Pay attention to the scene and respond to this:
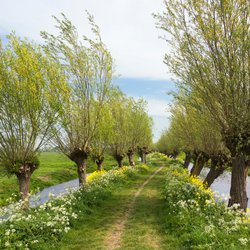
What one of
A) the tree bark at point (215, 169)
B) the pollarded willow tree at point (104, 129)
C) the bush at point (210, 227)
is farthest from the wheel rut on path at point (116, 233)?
the tree bark at point (215, 169)

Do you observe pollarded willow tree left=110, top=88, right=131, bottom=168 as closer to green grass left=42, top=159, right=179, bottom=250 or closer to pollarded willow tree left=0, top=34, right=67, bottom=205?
green grass left=42, top=159, right=179, bottom=250

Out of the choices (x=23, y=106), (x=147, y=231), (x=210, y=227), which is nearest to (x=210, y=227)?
(x=210, y=227)

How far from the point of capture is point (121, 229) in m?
13.4

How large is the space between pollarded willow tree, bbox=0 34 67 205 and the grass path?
4388 mm

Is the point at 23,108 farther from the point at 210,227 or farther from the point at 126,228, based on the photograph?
the point at 210,227

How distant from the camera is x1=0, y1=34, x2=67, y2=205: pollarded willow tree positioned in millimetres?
14906

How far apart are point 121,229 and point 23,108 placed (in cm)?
797

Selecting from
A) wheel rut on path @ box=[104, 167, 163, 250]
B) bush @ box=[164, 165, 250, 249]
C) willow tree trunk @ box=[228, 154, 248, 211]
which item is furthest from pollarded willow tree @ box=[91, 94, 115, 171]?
willow tree trunk @ box=[228, 154, 248, 211]

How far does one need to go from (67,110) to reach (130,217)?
26.2 feet

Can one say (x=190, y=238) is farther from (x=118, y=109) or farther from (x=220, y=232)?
(x=118, y=109)

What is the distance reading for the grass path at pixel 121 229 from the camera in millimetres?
11086

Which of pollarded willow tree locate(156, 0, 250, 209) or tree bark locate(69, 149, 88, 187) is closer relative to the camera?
pollarded willow tree locate(156, 0, 250, 209)

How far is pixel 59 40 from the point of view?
63.8ft

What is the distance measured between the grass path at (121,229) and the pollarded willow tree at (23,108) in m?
4.39
